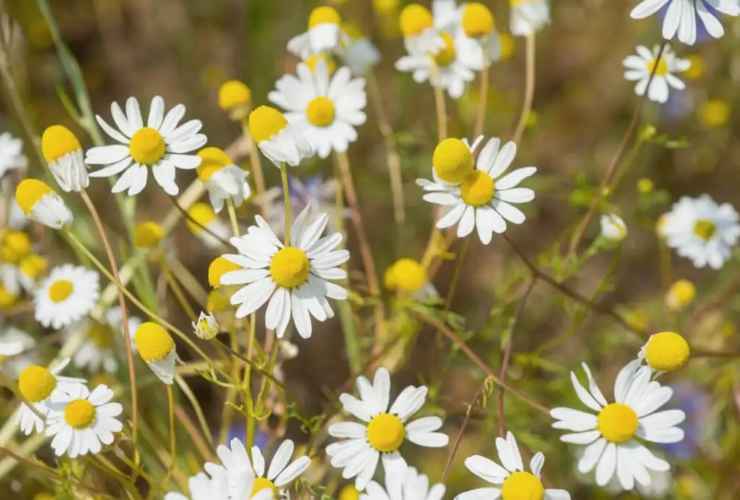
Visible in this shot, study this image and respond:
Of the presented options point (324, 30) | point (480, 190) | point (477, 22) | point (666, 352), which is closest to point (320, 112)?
point (324, 30)

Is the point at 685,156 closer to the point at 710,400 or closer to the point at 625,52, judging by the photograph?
the point at 625,52

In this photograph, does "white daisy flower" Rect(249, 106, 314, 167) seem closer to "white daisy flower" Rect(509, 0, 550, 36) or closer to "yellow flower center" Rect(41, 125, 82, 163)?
"yellow flower center" Rect(41, 125, 82, 163)

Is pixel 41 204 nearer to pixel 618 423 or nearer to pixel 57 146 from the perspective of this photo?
pixel 57 146

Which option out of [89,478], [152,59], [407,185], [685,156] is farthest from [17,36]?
[685,156]

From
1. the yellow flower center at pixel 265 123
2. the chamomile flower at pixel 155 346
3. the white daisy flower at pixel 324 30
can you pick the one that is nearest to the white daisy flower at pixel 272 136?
the yellow flower center at pixel 265 123

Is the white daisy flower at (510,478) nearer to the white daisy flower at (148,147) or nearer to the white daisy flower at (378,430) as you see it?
the white daisy flower at (378,430)

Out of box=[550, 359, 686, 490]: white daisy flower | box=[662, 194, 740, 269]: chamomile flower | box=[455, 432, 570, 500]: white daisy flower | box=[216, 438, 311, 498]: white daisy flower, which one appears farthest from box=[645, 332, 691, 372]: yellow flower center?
box=[662, 194, 740, 269]: chamomile flower
